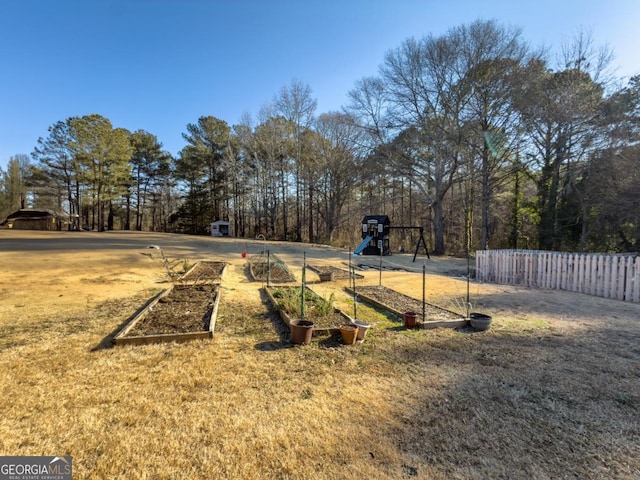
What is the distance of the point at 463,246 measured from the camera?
20766 millimetres

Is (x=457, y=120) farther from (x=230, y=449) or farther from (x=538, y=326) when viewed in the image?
(x=230, y=449)

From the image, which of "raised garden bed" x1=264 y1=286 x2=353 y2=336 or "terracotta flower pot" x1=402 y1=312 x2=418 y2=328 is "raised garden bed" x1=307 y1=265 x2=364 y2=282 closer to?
"raised garden bed" x1=264 y1=286 x2=353 y2=336

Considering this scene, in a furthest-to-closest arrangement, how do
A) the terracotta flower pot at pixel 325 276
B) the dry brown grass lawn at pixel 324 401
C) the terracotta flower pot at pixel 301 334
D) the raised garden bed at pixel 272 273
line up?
the terracotta flower pot at pixel 325 276 < the raised garden bed at pixel 272 273 < the terracotta flower pot at pixel 301 334 < the dry brown grass lawn at pixel 324 401

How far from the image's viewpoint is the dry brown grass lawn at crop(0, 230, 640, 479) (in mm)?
1771

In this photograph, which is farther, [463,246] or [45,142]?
[45,142]

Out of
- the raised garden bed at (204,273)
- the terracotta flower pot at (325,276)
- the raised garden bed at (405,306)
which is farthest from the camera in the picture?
the terracotta flower pot at (325,276)

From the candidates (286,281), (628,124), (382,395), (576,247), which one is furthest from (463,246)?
(382,395)

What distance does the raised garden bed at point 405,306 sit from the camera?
441 cm

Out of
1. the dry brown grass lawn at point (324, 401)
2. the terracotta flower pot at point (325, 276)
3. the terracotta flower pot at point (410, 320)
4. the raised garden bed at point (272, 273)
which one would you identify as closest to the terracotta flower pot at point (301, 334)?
the dry brown grass lawn at point (324, 401)

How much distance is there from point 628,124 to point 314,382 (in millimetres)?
16666

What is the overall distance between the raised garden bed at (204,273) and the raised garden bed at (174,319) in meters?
1.35

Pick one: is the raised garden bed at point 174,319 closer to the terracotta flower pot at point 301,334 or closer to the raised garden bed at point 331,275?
the terracotta flower pot at point 301,334

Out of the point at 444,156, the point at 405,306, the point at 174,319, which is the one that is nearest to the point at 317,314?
the point at 405,306

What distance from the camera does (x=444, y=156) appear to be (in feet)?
54.7
